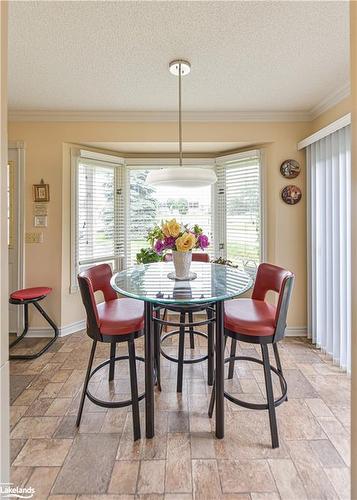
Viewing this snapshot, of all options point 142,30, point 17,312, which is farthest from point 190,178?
point 17,312

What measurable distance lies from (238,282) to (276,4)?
1693 millimetres

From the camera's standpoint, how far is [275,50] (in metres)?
2.04

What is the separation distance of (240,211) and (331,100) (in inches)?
58.2

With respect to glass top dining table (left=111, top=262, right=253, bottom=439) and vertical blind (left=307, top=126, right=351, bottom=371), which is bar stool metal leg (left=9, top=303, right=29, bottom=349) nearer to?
glass top dining table (left=111, top=262, right=253, bottom=439)

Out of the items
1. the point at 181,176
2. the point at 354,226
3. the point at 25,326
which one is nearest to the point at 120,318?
the point at 181,176

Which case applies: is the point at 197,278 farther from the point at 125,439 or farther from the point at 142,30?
the point at 142,30

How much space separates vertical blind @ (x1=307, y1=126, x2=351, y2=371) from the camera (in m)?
2.48

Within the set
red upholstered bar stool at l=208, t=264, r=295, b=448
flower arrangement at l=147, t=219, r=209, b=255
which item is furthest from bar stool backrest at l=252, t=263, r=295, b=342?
flower arrangement at l=147, t=219, r=209, b=255

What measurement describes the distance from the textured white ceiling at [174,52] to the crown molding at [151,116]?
0.63ft

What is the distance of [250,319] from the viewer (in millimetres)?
1823

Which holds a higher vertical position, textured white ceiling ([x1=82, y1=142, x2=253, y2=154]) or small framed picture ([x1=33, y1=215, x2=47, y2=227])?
textured white ceiling ([x1=82, y1=142, x2=253, y2=154])

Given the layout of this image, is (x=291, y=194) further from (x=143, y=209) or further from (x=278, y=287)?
(x=143, y=209)

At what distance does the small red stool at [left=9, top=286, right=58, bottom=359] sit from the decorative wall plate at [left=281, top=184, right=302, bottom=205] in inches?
113

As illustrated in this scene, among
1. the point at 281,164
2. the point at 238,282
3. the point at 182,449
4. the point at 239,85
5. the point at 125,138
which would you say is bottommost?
the point at 182,449
